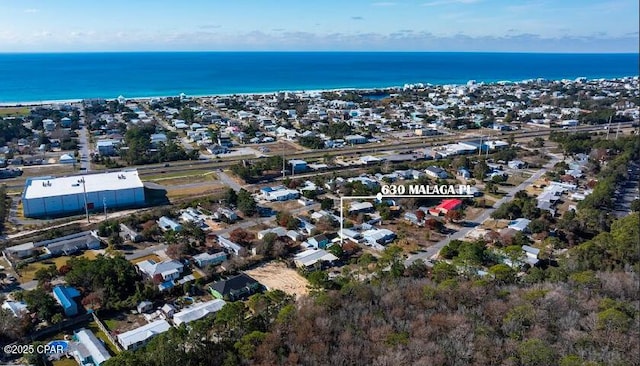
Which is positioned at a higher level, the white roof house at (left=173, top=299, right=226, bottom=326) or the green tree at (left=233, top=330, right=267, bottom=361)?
the green tree at (left=233, top=330, right=267, bottom=361)

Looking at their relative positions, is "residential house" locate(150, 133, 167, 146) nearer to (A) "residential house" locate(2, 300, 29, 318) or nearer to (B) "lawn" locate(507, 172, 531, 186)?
(A) "residential house" locate(2, 300, 29, 318)

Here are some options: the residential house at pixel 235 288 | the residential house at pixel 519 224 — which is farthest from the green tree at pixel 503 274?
the residential house at pixel 235 288

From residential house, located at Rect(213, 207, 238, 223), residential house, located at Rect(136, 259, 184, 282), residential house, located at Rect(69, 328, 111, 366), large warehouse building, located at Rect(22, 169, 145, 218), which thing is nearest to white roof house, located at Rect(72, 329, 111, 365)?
residential house, located at Rect(69, 328, 111, 366)

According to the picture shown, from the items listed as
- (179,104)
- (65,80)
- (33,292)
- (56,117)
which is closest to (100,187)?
(33,292)

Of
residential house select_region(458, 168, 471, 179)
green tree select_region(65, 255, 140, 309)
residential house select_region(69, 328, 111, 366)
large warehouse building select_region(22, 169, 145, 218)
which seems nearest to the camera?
residential house select_region(69, 328, 111, 366)

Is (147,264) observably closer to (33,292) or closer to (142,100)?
(33,292)

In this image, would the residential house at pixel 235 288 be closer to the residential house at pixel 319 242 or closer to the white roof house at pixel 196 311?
the white roof house at pixel 196 311

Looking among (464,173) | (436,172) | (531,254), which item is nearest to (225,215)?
(531,254)

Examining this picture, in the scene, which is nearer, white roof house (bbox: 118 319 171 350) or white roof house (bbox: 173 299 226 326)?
white roof house (bbox: 118 319 171 350)
